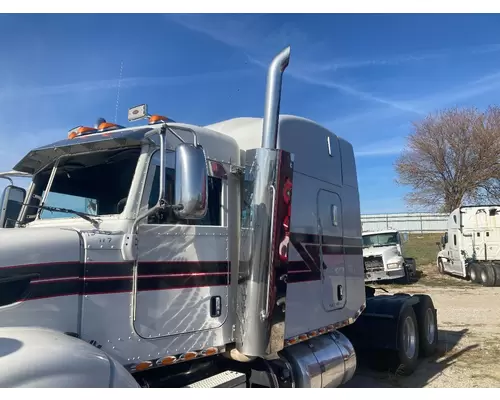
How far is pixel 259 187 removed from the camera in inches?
167

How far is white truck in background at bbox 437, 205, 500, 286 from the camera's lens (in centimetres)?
1984

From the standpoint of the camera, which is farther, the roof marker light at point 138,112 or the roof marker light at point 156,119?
the roof marker light at point 138,112

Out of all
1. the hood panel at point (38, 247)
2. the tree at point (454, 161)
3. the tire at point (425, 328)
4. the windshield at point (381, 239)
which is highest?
the tree at point (454, 161)

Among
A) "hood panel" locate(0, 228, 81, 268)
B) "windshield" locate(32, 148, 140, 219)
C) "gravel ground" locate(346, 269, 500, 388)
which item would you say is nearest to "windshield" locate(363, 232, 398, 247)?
"gravel ground" locate(346, 269, 500, 388)

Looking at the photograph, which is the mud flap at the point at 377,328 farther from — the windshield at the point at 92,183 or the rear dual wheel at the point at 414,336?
the windshield at the point at 92,183

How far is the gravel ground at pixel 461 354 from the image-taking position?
21.6 ft

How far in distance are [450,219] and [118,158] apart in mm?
21972

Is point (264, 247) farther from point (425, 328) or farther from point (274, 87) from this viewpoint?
point (425, 328)

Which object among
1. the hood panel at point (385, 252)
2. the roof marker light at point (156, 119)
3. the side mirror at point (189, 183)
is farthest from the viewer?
the hood panel at point (385, 252)

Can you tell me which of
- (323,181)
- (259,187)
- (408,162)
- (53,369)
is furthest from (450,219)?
(53,369)

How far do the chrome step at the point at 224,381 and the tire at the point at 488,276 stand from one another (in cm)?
1780

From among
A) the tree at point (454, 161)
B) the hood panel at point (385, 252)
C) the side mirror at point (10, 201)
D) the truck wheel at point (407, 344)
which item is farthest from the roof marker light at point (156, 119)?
the tree at point (454, 161)

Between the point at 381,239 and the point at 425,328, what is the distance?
42.3 feet

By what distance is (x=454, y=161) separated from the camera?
34.3 meters
